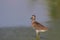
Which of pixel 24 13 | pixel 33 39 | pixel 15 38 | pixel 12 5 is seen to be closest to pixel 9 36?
pixel 15 38

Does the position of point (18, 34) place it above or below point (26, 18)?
below

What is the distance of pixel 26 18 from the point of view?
346 cm

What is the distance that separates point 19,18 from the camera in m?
3.54

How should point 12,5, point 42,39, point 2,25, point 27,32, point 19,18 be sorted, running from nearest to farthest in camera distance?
point 42,39 → point 27,32 → point 2,25 → point 19,18 → point 12,5

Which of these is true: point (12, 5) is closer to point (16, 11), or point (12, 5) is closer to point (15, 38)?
point (16, 11)

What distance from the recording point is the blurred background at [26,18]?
2904mm

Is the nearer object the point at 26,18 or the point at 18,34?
the point at 18,34

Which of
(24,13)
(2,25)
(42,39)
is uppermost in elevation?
(24,13)

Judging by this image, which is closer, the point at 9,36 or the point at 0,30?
the point at 9,36

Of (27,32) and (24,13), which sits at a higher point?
(24,13)

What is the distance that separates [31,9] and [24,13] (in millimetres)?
181

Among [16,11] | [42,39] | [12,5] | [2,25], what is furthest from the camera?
[12,5]

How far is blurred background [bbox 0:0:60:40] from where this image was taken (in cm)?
290

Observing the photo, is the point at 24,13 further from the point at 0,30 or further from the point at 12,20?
the point at 0,30
